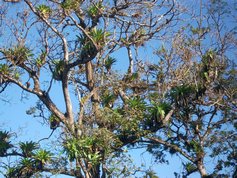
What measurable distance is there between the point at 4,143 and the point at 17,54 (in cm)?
225

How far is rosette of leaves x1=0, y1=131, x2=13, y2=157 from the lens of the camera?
9789 millimetres

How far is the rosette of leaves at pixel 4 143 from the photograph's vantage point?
9789 millimetres

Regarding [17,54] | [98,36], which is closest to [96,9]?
[98,36]

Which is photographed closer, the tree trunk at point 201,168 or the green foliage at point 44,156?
the green foliage at point 44,156

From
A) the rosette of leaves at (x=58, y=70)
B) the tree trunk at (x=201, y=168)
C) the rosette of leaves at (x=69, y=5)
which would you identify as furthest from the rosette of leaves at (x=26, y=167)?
the tree trunk at (x=201, y=168)

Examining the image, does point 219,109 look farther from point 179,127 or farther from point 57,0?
point 57,0

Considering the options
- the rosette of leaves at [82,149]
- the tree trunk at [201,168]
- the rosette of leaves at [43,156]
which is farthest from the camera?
the tree trunk at [201,168]

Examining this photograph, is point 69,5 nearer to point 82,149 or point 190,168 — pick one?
point 82,149

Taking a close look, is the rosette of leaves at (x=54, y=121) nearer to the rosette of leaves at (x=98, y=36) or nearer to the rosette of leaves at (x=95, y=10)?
the rosette of leaves at (x=98, y=36)

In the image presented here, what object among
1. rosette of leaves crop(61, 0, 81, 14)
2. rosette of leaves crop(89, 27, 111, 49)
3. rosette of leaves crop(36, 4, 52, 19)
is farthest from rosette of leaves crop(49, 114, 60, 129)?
rosette of leaves crop(61, 0, 81, 14)

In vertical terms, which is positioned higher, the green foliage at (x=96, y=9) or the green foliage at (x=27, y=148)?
the green foliage at (x=96, y=9)

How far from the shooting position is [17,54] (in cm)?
940

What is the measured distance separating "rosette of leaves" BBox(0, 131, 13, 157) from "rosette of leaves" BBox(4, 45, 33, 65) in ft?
6.22

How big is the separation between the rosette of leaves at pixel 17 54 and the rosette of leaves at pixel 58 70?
72 cm
